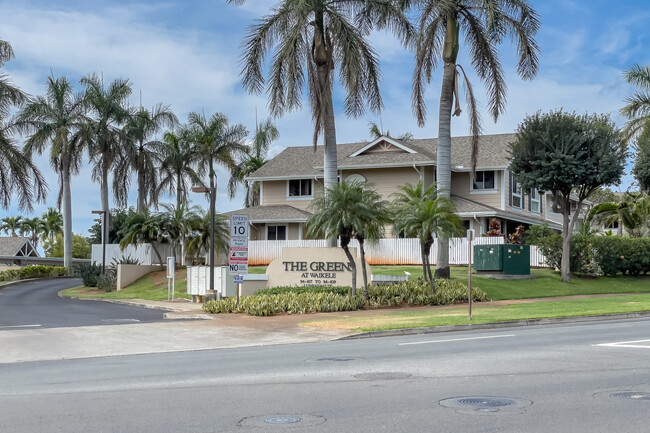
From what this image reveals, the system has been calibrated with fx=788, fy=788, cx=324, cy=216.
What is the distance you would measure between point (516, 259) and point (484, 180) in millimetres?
10446

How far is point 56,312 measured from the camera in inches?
1136

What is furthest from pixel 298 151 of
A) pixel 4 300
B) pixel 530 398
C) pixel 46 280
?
pixel 530 398

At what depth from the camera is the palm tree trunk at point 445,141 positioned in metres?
32.6

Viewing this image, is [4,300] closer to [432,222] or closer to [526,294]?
[432,222]

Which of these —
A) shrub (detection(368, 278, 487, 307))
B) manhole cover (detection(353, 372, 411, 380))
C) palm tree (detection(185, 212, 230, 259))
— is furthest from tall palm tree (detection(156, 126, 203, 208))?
manhole cover (detection(353, 372, 411, 380))

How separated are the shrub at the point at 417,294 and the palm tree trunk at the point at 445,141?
259cm

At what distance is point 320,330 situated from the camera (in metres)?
21.0

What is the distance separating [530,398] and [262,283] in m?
21.7

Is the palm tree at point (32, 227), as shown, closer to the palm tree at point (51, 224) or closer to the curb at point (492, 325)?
the palm tree at point (51, 224)

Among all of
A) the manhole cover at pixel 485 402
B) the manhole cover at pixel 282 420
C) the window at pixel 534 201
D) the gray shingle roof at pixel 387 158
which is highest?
the gray shingle roof at pixel 387 158

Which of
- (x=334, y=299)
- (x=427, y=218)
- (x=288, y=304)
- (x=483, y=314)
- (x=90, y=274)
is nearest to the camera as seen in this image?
(x=483, y=314)

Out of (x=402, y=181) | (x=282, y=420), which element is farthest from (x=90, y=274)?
(x=282, y=420)

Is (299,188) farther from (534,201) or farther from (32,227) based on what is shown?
(32,227)

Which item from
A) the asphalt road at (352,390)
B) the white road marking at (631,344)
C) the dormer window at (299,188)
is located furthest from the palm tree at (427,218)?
the dormer window at (299,188)
